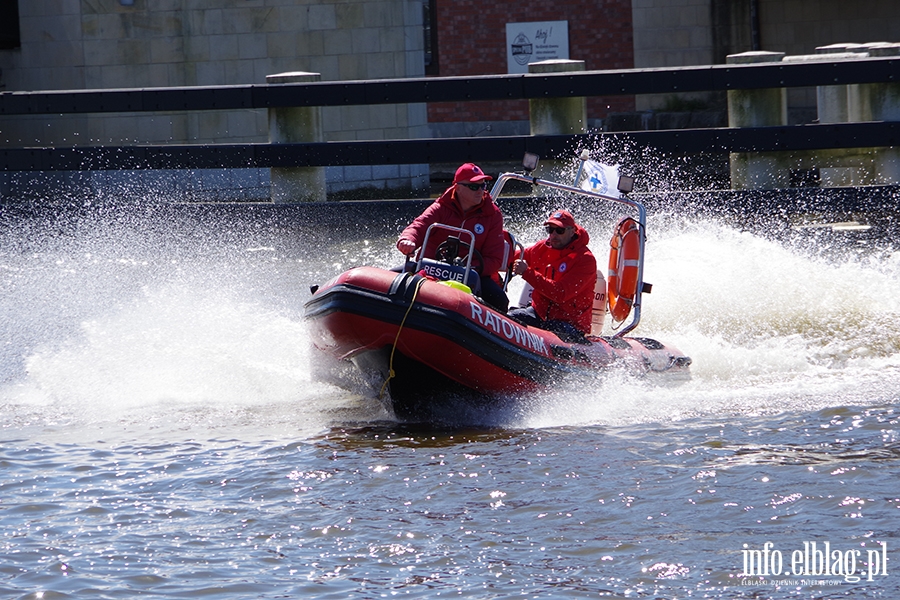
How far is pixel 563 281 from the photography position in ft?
24.7

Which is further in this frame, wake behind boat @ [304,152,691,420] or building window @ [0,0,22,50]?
building window @ [0,0,22,50]

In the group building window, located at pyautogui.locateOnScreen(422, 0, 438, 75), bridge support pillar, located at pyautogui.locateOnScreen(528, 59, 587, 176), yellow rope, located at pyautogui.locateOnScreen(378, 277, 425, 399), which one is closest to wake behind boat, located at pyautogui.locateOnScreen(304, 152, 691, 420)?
yellow rope, located at pyautogui.locateOnScreen(378, 277, 425, 399)

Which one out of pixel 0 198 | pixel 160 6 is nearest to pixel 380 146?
pixel 0 198

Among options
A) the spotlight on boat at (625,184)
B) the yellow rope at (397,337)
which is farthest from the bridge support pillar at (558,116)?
the yellow rope at (397,337)

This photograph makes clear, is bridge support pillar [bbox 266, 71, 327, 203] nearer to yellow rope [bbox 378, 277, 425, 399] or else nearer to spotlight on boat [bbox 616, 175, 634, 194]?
spotlight on boat [bbox 616, 175, 634, 194]

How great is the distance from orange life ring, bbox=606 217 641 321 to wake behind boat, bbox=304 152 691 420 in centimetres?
94

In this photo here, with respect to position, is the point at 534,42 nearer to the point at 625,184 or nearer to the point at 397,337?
the point at 625,184

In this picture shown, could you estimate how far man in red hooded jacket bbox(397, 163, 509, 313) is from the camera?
24.8 feet

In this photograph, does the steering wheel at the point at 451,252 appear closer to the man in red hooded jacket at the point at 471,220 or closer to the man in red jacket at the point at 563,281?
the man in red hooded jacket at the point at 471,220

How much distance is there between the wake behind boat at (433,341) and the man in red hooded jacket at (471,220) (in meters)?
0.22

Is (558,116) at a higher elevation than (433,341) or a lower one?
higher

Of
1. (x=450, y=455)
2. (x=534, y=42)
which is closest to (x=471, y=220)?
(x=450, y=455)

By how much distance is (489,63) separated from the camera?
1997 centimetres

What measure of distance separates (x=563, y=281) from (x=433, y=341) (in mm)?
1242
